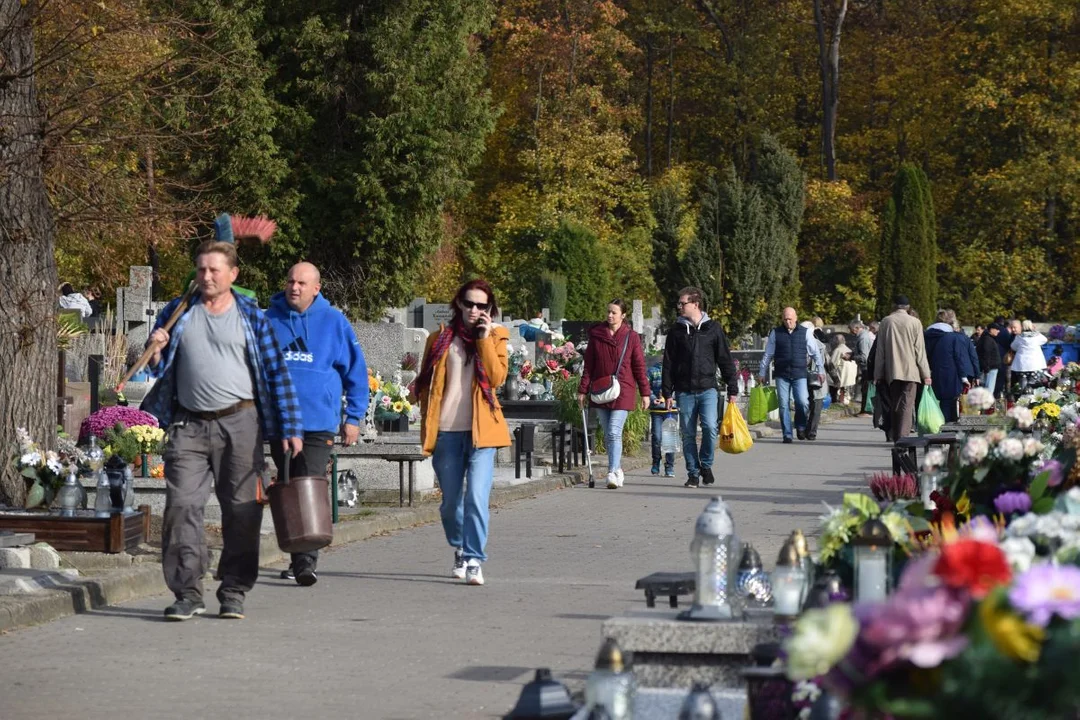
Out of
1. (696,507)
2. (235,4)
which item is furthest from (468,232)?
(696,507)

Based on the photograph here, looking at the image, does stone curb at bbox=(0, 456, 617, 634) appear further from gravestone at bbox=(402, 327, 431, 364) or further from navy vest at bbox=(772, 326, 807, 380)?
gravestone at bbox=(402, 327, 431, 364)

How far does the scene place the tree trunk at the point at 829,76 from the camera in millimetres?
58156

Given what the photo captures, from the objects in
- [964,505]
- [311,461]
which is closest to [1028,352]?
[311,461]

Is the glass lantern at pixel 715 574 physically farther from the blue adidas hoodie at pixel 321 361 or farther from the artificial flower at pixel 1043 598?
the blue adidas hoodie at pixel 321 361

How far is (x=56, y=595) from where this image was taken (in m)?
9.71

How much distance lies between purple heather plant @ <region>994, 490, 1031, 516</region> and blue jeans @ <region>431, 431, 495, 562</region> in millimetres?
4972

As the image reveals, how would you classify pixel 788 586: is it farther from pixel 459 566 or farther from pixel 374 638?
pixel 459 566

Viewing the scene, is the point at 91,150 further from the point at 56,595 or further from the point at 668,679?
the point at 668,679

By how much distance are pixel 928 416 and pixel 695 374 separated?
2641 millimetres

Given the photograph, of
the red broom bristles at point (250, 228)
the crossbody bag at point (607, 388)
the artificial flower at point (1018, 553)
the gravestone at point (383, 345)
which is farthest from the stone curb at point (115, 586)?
the gravestone at point (383, 345)

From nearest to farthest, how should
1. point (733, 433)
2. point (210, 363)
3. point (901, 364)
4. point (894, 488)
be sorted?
1. point (210, 363)
2. point (894, 488)
3. point (733, 433)
4. point (901, 364)

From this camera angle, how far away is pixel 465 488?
11219 mm

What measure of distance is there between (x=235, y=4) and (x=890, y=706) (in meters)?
32.5

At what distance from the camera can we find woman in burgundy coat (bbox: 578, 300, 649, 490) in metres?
18.2
